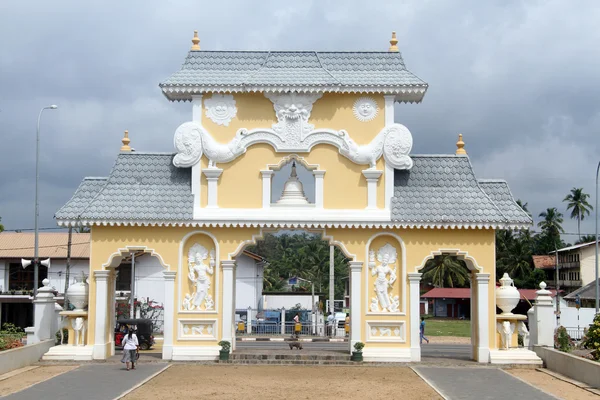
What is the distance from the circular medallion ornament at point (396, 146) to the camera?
20.9 metres

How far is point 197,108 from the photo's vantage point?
21234 mm

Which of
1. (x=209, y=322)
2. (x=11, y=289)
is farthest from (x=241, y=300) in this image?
(x=209, y=322)

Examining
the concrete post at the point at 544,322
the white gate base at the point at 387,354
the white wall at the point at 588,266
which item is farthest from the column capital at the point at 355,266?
the white wall at the point at 588,266

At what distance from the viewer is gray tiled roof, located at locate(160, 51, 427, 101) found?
20.8m

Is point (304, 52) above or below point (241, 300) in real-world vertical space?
above

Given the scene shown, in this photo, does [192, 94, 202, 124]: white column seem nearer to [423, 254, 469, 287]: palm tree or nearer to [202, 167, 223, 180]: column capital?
[202, 167, 223, 180]: column capital

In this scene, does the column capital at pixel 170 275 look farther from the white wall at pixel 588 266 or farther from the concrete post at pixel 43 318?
the white wall at pixel 588 266

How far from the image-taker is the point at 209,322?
20656 millimetres

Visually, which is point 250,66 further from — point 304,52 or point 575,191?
point 575,191

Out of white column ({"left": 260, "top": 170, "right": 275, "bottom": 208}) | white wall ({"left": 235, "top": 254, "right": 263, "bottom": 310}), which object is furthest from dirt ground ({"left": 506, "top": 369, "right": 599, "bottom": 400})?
white wall ({"left": 235, "top": 254, "right": 263, "bottom": 310})

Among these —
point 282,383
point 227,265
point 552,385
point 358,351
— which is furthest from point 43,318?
point 552,385

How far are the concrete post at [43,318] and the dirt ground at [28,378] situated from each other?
2014 millimetres

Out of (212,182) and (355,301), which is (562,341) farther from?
(212,182)

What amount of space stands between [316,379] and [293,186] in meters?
6.04
